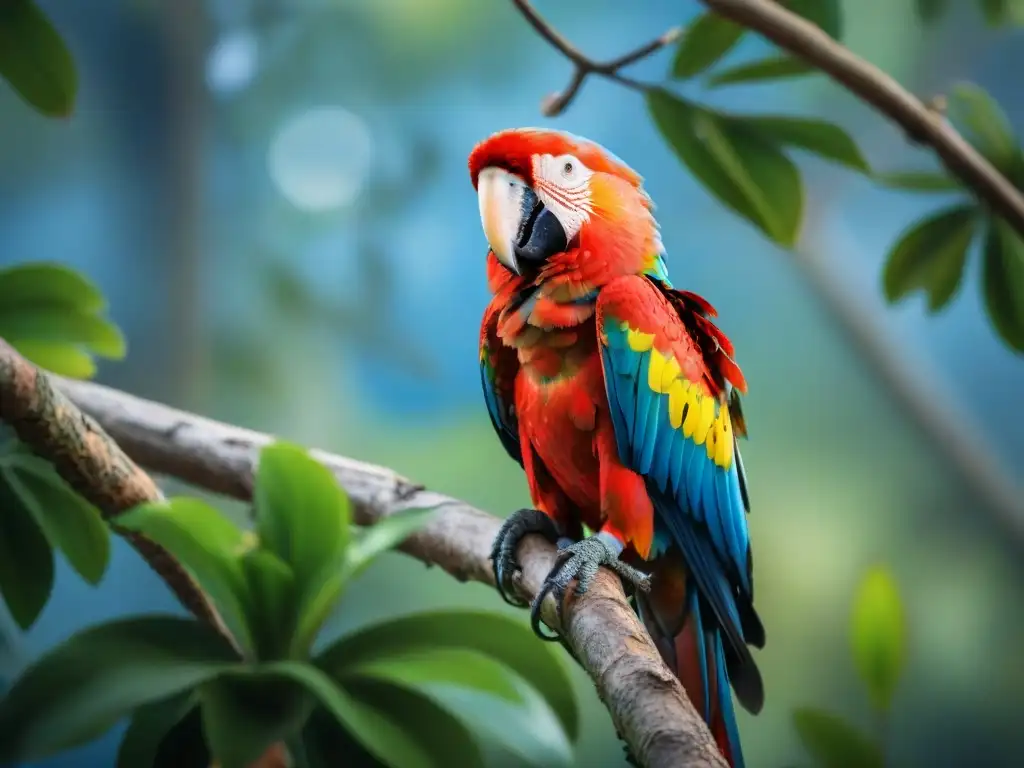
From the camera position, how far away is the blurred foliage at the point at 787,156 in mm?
1407

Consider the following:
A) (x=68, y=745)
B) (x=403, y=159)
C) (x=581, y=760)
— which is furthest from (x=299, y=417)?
(x=68, y=745)

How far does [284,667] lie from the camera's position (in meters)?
0.93

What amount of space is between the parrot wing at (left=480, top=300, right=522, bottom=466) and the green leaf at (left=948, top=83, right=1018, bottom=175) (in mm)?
1043

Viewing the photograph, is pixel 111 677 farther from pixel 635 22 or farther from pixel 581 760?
pixel 635 22

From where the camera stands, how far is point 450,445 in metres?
2.34

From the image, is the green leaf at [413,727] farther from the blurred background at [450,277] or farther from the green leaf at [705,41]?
the blurred background at [450,277]

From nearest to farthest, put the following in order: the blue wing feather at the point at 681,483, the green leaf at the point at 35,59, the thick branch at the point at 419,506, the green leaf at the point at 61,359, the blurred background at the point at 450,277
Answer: the thick branch at the point at 419,506 < the blue wing feather at the point at 681,483 < the green leaf at the point at 35,59 < the green leaf at the point at 61,359 < the blurred background at the point at 450,277

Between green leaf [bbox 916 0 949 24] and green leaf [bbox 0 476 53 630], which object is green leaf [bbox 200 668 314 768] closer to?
green leaf [bbox 0 476 53 630]

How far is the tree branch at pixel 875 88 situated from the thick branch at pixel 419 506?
808 millimetres

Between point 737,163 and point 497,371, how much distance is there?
525 millimetres

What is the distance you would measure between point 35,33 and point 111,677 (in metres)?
0.91

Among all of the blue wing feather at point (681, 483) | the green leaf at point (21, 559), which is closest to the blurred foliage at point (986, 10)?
the blue wing feather at point (681, 483)

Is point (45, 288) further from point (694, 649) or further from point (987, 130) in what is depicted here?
point (987, 130)

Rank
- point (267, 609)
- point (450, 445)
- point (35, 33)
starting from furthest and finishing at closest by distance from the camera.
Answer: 1. point (450, 445)
2. point (35, 33)
3. point (267, 609)
